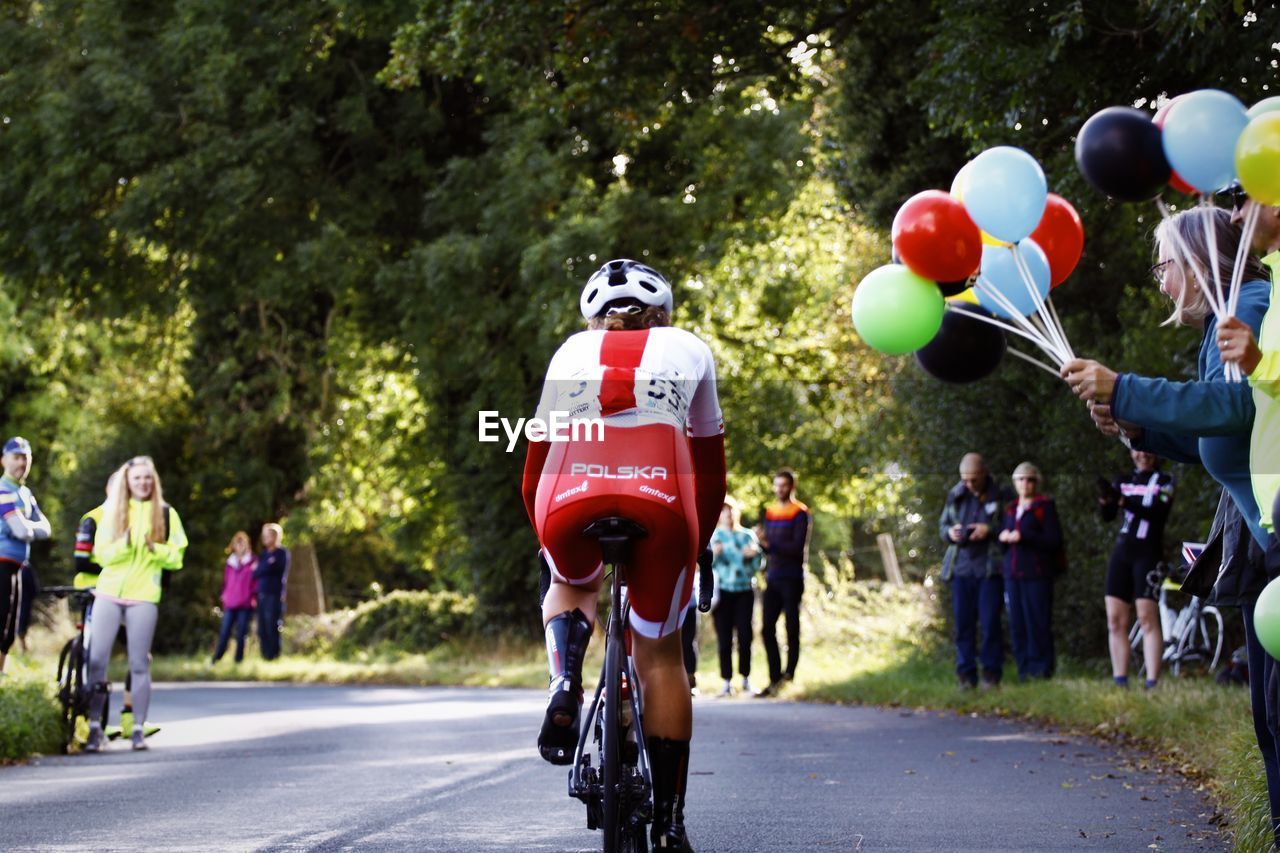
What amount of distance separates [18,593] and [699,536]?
34.2ft

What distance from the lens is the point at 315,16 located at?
79.6 ft

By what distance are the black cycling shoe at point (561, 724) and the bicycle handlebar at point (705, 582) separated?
0.63 meters

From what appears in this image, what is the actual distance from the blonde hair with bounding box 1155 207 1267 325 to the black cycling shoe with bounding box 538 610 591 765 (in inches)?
85.3

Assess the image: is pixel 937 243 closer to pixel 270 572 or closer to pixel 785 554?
pixel 785 554

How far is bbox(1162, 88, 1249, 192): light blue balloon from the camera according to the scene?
5.54 meters

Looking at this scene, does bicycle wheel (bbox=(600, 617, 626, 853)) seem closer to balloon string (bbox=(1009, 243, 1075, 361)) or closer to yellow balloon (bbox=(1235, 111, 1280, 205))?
balloon string (bbox=(1009, 243, 1075, 361))

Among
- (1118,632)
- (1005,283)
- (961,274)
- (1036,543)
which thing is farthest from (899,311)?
(1036,543)

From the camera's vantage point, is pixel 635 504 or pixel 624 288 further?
pixel 624 288

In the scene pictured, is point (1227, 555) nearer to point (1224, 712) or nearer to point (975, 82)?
point (1224, 712)

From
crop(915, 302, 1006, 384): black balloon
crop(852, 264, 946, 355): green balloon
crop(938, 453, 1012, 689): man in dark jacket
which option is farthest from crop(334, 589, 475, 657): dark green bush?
crop(852, 264, 946, 355): green balloon

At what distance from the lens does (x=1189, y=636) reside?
54.9 ft

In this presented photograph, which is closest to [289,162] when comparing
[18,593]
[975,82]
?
[18,593]

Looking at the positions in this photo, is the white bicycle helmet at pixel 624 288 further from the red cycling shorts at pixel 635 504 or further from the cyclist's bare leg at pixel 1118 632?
the cyclist's bare leg at pixel 1118 632

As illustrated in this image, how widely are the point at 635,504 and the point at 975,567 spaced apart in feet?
35.7
